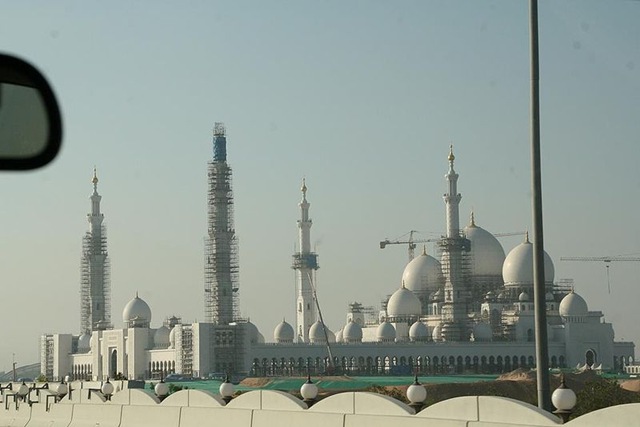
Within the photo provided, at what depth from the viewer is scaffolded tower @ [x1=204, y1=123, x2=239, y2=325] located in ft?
382

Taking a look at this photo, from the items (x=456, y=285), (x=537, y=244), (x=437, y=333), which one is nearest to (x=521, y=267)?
(x=456, y=285)

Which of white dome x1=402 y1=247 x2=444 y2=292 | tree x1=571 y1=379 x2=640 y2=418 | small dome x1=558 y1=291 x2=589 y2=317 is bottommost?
tree x1=571 y1=379 x2=640 y2=418

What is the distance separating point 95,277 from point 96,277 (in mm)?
106

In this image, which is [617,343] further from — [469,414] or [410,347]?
[469,414]

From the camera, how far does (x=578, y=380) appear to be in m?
58.2

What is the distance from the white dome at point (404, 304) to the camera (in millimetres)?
129250

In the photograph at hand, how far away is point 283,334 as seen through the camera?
12838cm

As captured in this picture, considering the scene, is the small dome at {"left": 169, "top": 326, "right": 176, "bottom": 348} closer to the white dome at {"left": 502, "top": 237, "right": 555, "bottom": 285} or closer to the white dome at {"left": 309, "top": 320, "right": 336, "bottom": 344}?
the white dome at {"left": 309, "top": 320, "right": 336, "bottom": 344}

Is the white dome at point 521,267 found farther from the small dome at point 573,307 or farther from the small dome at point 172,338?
the small dome at point 172,338

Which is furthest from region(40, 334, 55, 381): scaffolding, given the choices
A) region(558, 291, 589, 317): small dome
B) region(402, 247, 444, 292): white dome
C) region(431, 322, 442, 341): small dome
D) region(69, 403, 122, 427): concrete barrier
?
region(69, 403, 122, 427): concrete barrier

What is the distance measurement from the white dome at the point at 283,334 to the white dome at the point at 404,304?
10.3 meters

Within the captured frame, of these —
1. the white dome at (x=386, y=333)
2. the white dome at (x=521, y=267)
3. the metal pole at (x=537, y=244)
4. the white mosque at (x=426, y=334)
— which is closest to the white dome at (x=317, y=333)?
the white mosque at (x=426, y=334)

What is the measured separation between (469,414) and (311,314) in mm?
118139

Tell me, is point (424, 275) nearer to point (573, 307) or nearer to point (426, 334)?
point (426, 334)
